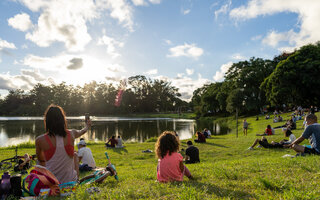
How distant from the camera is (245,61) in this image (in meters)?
51.1

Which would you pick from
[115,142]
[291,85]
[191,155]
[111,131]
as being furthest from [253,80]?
[191,155]

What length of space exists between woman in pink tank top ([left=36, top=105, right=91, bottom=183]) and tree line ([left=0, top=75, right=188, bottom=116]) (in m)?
96.6

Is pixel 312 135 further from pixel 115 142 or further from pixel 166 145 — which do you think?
pixel 115 142

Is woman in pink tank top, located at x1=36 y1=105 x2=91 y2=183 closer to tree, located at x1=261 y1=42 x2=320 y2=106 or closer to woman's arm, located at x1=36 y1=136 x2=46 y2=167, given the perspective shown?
woman's arm, located at x1=36 y1=136 x2=46 y2=167

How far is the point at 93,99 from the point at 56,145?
344ft

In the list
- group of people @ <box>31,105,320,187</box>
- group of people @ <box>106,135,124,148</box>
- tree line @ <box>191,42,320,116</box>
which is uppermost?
tree line @ <box>191,42,320,116</box>

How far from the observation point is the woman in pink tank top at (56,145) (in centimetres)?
379

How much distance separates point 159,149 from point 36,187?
8.16ft

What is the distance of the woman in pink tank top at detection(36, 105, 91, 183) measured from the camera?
379cm

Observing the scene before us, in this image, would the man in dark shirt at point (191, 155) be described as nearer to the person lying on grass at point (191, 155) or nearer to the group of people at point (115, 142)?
the person lying on grass at point (191, 155)

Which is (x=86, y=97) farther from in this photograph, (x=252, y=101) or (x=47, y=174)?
(x=47, y=174)

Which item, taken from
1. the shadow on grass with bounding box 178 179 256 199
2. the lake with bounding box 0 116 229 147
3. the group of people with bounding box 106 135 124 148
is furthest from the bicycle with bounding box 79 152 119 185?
the lake with bounding box 0 116 229 147

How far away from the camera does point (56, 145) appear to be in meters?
3.85

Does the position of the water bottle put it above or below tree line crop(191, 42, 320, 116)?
below
